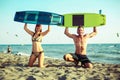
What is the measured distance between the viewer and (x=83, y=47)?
3959mm

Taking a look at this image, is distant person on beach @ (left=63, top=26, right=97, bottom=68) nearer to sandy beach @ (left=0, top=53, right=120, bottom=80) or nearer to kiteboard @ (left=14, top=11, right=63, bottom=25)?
sandy beach @ (left=0, top=53, right=120, bottom=80)

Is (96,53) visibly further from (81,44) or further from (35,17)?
(35,17)

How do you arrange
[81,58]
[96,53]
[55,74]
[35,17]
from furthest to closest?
[96,53], [81,58], [35,17], [55,74]

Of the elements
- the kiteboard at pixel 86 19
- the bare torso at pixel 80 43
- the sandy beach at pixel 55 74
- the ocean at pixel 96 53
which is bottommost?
the ocean at pixel 96 53

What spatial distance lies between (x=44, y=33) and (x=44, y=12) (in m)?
0.33

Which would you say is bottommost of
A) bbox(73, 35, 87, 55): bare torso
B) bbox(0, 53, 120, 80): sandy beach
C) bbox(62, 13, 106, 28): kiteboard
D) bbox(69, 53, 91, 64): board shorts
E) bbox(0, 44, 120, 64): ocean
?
bbox(0, 44, 120, 64): ocean

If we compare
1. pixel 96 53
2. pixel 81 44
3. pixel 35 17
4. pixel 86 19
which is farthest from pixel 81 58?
pixel 96 53

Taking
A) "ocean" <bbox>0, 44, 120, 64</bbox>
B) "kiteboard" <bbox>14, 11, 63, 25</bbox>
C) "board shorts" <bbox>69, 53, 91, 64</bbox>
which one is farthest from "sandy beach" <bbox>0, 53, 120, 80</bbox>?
"ocean" <bbox>0, 44, 120, 64</bbox>

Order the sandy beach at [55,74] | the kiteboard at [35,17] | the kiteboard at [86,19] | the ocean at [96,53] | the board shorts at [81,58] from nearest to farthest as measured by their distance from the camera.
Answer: the sandy beach at [55,74] → the kiteboard at [35,17] → the board shorts at [81,58] → the kiteboard at [86,19] → the ocean at [96,53]

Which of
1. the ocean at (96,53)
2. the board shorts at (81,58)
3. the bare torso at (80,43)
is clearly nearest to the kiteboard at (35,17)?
the bare torso at (80,43)

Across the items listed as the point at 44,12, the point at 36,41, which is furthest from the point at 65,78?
the point at 44,12

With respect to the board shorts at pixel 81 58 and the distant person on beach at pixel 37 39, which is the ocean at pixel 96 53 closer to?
the board shorts at pixel 81 58

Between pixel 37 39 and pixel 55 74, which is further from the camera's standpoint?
pixel 37 39

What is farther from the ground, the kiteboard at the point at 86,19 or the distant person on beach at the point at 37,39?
the kiteboard at the point at 86,19
